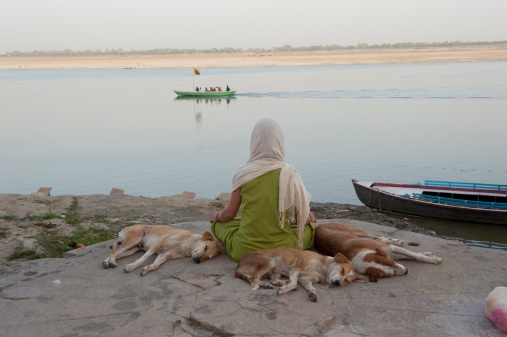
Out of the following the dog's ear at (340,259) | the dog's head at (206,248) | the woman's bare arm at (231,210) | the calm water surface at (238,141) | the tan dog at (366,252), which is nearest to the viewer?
the dog's ear at (340,259)

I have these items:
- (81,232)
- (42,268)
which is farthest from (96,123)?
(42,268)

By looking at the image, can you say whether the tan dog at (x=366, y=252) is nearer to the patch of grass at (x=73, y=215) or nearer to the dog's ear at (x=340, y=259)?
the dog's ear at (x=340, y=259)

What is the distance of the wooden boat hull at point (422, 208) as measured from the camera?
13.0m

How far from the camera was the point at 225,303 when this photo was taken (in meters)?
5.00

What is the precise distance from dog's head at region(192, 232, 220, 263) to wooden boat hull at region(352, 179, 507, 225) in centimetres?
848

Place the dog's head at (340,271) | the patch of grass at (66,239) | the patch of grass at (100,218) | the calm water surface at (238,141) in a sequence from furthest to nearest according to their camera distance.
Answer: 1. the calm water surface at (238,141)
2. the patch of grass at (100,218)
3. the patch of grass at (66,239)
4. the dog's head at (340,271)

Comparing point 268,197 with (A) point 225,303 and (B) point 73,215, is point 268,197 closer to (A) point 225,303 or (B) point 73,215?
(A) point 225,303

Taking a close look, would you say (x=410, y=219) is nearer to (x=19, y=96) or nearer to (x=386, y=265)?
(x=386, y=265)

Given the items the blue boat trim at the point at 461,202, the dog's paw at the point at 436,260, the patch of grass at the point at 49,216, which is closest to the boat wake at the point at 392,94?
the blue boat trim at the point at 461,202

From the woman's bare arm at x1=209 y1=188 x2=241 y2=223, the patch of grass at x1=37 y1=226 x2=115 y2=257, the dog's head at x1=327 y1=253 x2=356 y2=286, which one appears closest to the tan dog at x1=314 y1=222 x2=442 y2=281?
the dog's head at x1=327 y1=253 x2=356 y2=286

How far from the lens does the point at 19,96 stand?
2050 inches

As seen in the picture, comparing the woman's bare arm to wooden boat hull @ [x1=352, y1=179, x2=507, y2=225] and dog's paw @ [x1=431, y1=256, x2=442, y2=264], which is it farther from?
wooden boat hull @ [x1=352, y1=179, x2=507, y2=225]

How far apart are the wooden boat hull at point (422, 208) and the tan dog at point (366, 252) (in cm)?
774

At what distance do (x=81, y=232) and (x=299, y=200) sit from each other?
422 centimetres
